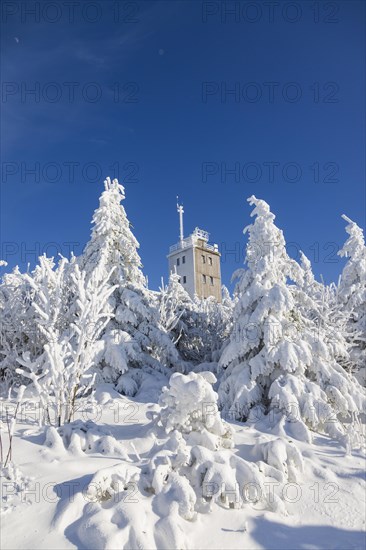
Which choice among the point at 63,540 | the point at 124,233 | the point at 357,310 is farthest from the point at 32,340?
the point at 357,310

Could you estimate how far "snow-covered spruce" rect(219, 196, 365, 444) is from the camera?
32.9 feet

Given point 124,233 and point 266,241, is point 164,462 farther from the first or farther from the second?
point 124,233

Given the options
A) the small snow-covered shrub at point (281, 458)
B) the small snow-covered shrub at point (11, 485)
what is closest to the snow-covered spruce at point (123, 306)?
the small snow-covered shrub at point (281, 458)

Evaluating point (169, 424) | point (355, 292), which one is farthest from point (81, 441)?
point (355, 292)

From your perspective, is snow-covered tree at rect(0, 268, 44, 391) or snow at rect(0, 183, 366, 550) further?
snow-covered tree at rect(0, 268, 44, 391)

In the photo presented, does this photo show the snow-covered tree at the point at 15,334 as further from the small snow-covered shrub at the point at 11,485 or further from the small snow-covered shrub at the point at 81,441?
the small snow-covered shrub at the point at 11,485

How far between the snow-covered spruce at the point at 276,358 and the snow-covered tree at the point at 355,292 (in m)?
4.80

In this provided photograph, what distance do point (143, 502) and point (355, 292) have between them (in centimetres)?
1544

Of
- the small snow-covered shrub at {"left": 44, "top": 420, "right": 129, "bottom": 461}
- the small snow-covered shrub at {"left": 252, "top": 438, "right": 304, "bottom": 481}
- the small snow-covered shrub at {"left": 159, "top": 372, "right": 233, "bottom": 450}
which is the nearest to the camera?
the small snow-covered shrub at {"left": 44, "top": 420, "right": 129, "bottom": 461}

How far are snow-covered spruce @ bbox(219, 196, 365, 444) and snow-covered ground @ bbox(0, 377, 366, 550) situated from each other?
6.96ft

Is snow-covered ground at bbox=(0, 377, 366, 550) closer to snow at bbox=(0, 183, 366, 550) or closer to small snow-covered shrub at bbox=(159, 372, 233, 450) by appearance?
snow at bbox=(0, 183, 366, 550)

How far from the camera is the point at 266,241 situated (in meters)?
12.9

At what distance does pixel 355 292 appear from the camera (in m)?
18.0

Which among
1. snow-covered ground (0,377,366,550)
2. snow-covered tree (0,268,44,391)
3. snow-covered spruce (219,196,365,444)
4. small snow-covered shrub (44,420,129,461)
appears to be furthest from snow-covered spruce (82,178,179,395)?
small snow-covered shrub (44,420,129,461)
